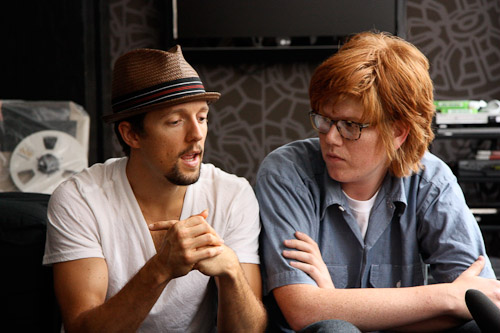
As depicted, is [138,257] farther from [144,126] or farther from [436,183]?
[436,183]

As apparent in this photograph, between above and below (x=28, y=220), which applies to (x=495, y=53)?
above

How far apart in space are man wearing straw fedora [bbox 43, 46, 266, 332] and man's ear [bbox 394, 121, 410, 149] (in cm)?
46

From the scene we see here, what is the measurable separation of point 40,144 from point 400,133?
102 inches

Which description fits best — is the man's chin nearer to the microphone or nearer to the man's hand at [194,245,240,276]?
the man's hand at [194,245,240,276]

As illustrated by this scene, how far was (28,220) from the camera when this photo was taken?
158 centimetres

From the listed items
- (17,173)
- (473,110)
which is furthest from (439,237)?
(17,173)

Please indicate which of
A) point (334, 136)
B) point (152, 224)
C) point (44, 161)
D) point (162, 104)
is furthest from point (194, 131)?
point (44, 161)

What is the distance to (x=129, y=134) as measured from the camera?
1639 millimetres

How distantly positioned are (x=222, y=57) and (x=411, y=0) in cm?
132

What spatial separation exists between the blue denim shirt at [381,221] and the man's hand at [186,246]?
1.04ft

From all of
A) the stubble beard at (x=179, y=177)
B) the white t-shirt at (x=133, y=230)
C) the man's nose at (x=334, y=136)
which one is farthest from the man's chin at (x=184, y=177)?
the man's nose at (x=334, y=136)

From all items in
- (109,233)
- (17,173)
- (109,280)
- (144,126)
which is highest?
(144,126)

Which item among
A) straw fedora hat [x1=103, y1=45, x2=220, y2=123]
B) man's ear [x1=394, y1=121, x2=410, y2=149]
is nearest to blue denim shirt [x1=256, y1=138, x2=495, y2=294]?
man's ear [x1=394, y1=121, x2=410, y2=149]

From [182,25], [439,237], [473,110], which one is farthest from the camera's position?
[182,25]
